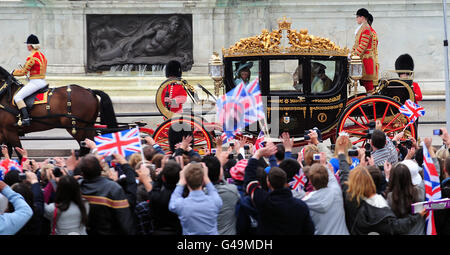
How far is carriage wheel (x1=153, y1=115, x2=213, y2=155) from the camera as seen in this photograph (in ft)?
40.2

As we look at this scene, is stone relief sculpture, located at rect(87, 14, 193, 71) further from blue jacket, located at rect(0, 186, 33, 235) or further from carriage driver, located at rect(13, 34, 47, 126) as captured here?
blue jacket, located at rect(0, 186, 33, 235)

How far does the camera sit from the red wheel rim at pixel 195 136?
40.2 ft

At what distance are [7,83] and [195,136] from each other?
10.5 feet

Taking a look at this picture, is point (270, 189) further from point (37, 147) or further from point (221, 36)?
point (221, 36)

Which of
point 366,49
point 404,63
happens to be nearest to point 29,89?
point 366,49

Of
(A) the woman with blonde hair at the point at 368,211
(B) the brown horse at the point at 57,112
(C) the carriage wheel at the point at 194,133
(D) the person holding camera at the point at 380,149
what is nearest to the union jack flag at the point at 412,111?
(C) the carriage wheel at the point at 194,133

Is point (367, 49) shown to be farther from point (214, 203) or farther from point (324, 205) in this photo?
point (214, 203)

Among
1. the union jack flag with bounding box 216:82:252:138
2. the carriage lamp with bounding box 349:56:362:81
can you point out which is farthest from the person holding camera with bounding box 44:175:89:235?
the carriage lamp with bounding box 349:56:362:81

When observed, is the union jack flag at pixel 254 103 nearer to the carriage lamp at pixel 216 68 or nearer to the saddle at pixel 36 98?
the carriage lamp at pixel 216 68

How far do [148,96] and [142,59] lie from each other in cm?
118

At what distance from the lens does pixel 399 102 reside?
1271 centimetres

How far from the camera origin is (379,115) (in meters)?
12.6
